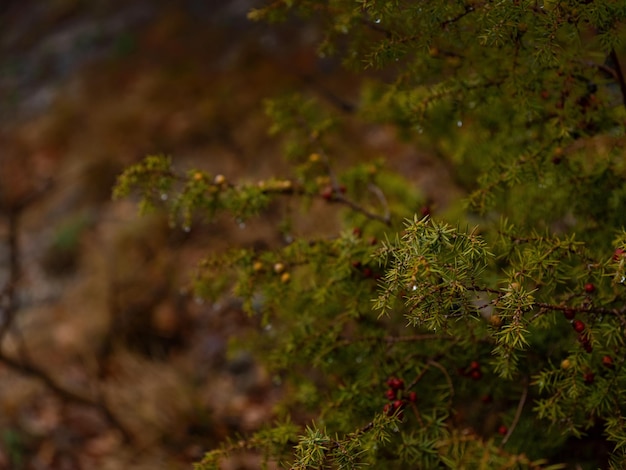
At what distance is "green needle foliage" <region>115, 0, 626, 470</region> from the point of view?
94 cm

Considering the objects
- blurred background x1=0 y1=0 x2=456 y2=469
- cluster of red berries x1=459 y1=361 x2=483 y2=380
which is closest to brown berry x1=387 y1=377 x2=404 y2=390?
cluster of red berries x1=459 y1=361 x2=483 y2=380

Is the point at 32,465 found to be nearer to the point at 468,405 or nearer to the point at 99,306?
the point at 99,306

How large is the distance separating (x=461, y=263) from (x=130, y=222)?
116 inches

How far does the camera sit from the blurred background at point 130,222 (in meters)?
2.47

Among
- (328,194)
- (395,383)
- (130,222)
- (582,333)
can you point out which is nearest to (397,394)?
(395,383)

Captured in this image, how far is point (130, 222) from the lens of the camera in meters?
3.52

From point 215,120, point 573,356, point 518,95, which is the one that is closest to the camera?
point 573,356

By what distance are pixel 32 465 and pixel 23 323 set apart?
3.33ft

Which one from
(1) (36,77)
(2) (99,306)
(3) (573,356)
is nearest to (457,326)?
(3) (573,356)

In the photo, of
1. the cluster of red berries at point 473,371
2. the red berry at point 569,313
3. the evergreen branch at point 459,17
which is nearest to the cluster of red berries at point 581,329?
the red berry at point 569,313

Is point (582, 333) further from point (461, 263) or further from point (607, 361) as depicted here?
point (461, 263)

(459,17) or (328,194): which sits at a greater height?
(459,17)

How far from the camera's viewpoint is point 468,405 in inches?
69.1

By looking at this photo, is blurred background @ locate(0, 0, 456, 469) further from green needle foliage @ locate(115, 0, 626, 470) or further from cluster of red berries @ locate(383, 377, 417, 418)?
cluster of red berries @ locate(383, 377, 417, 418)
